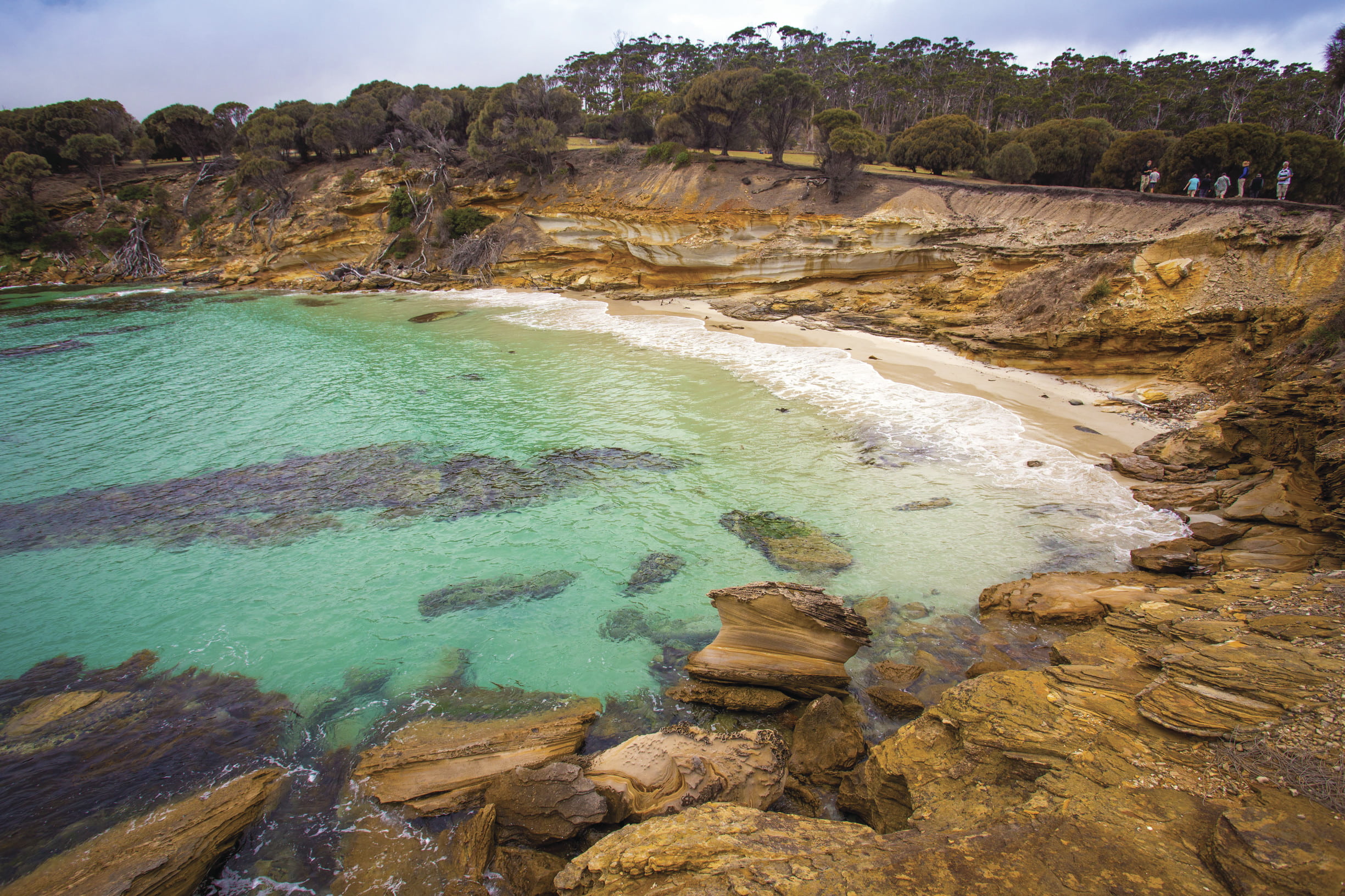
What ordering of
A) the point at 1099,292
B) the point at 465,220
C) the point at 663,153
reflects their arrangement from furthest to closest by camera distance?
1. the point at 465,220
2. the point at 663,153
3. the point at 1099,292

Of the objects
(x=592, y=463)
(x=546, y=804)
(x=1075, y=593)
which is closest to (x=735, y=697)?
(x=546, y=804)

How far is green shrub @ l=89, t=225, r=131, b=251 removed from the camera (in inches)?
1610

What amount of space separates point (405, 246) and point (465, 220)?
5.53 meters

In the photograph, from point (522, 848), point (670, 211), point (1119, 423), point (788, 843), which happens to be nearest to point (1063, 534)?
point (1119, 423)

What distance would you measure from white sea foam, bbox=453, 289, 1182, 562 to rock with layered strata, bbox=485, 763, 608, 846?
28.0 ft

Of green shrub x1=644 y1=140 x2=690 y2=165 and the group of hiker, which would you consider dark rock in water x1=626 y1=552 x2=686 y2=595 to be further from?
green shrub x1=644 y1=140 x2=690 y2=165

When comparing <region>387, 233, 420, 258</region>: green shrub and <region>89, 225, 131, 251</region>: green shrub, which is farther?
<region>89, 225, 131, 251</region>: green shrub

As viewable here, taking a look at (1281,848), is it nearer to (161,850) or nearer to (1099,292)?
(161,850)

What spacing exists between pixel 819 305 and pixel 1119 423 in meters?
13.1

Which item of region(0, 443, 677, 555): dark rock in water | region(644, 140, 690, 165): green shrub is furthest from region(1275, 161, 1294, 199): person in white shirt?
region(644, 140, 690, 165): green shrub

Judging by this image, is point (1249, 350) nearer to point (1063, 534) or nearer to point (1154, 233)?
point (1154, 233)

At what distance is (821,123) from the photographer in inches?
1099

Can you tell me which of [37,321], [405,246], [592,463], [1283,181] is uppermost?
[405,246]

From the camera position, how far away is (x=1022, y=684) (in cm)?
522
